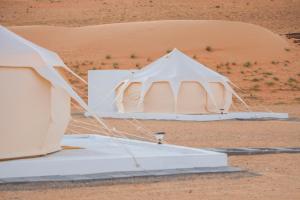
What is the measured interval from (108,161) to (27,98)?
160 centimetres

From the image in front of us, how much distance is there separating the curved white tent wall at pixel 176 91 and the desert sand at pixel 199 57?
6.13ft

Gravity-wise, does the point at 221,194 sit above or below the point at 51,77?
below

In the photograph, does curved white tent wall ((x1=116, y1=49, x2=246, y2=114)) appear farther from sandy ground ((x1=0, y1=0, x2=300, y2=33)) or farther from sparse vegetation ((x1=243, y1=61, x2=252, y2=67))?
sandy ground ((x1=0, y1=0, x2=300, y2=33))

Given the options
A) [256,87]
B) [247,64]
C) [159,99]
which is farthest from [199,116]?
[247,64]

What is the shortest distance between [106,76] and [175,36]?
1361 inches

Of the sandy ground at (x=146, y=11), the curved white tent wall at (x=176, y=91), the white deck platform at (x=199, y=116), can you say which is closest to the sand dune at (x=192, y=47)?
the sandy ground at (x=146, y=11)

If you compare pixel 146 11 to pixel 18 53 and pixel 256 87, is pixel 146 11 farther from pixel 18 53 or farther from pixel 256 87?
pixel 18 53

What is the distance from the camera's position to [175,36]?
65.8 meters

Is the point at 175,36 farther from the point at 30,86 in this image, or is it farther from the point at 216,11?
the point at 30,86

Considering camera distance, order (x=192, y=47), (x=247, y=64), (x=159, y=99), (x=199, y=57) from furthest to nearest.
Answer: (x=192, y=47) → (x=199, y=57) → (x=247, y=64) → (x=159, y=99)

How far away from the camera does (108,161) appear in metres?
12.3

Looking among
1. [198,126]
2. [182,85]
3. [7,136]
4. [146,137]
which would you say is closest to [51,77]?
[7,136]

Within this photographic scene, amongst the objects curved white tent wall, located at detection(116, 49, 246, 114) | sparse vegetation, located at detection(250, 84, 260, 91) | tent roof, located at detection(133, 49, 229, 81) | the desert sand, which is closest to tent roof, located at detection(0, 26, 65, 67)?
the desert sand

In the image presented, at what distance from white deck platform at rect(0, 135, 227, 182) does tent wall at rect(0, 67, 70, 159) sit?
0.28 metres
